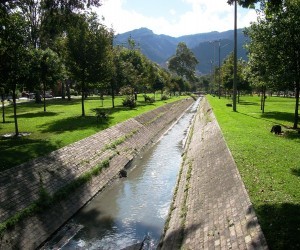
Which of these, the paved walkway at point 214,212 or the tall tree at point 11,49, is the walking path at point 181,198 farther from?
the tall tree at point 11,49

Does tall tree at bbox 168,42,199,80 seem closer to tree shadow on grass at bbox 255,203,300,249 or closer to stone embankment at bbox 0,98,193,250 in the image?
stone embankment at bbox 0,98,193,250

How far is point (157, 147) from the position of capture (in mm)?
34250

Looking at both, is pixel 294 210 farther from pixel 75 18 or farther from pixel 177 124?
pixel 177 124

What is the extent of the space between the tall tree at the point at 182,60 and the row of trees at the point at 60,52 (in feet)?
342

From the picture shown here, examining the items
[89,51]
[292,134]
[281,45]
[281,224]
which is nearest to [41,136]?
[89,51]

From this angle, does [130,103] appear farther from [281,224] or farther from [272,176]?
[281,224]

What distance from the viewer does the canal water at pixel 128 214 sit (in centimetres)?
1411

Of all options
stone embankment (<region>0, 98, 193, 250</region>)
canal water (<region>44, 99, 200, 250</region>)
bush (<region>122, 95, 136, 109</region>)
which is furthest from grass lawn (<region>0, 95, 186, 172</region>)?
bush (<region>122, 95, 136, 109</region>)

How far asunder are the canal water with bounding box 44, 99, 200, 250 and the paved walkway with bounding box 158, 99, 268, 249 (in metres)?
0.92

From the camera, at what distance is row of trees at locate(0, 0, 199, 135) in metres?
24.6

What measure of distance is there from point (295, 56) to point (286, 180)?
18.3 meters

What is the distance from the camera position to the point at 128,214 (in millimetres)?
17047

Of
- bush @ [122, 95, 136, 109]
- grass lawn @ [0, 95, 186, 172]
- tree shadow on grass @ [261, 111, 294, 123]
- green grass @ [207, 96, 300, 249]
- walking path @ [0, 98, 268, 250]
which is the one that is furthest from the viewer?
bush @ [122, 95, 136, 109]

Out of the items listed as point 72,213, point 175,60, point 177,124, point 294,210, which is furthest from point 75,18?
point 175,60
